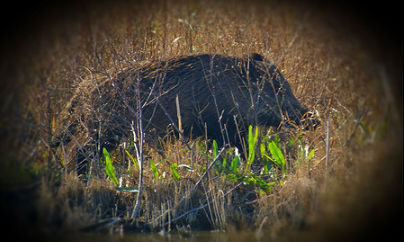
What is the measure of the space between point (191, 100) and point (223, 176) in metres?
1.12

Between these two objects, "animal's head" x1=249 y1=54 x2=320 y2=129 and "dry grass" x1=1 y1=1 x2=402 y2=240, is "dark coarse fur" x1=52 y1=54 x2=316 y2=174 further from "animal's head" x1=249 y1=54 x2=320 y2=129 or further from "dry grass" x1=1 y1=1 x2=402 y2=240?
"dry grass" x1=1 y1=1 x2=402 y2=240

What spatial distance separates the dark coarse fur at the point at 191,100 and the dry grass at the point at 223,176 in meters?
0.18

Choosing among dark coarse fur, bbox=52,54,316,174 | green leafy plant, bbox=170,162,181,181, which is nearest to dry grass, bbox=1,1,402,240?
green leafy plant, bbox=170,162,181,181

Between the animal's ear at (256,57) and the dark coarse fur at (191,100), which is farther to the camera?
the animal's ear at (256,57)

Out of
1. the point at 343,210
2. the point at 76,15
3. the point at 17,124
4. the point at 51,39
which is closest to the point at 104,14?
the point at 76,15

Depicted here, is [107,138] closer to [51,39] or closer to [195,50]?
[51,39]

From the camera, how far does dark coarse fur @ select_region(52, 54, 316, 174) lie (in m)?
4.07

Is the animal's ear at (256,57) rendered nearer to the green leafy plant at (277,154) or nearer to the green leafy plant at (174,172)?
the green leafy plant at (277,154)

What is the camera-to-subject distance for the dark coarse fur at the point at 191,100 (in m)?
4.07

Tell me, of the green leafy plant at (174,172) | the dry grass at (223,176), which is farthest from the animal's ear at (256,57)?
the green leafy plant at (174,172)

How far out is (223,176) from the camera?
345cm

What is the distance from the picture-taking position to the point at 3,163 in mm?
2637

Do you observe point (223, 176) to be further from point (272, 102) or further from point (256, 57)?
point (256, 57)

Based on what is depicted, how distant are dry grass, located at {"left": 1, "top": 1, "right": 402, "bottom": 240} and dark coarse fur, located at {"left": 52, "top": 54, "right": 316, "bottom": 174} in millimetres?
175
